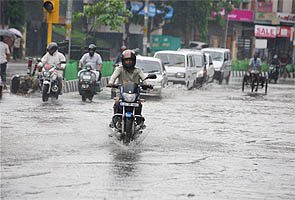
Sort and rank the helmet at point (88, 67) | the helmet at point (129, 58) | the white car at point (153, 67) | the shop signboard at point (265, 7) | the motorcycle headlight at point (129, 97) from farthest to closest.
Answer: the shop signboard at point (265, 7) → the white car at point (153, 67) → the helmet at point (88, 67) → the helmet at point (129, 58) → the motorcycle headlight at point (129, 97)

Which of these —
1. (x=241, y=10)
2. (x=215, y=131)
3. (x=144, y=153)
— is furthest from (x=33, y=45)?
(x=144, y=153)

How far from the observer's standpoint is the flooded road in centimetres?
793

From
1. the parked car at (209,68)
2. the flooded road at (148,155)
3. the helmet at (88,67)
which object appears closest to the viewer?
the flooded road at (148,155)

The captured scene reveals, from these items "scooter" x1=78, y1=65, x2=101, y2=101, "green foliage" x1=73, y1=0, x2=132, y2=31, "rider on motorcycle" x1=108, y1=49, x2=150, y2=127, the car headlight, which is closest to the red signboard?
"green foliage" x1=73, y1=0, x2=132, y2=31

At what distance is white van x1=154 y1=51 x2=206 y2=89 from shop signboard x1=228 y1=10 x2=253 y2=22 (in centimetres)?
4074

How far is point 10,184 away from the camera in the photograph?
7.85 metres

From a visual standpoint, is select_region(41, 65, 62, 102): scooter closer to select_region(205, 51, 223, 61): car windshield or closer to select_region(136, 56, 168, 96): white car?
select_region(136, 56, 168, 96): white car

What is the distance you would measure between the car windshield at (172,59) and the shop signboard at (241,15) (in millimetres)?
42366

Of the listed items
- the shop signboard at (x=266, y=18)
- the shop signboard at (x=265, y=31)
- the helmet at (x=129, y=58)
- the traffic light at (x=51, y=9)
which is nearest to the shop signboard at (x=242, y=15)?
the shop signboard at (x=266, y=18)

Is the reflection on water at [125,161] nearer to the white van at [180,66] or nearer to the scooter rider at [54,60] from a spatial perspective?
the scooter rider at [54,60]

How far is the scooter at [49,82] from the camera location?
1908 cm

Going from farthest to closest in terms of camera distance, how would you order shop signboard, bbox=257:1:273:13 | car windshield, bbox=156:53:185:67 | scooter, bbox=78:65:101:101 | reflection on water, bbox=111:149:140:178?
1. shop signboard, bbox=257:1:273:13
2. car windshield, bbox=156:53:185:67
3. scooter, bbox=78:65:101:101
4. reflection on water, bbox=111:149:140:178

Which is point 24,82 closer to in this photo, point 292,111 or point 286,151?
point 292,111

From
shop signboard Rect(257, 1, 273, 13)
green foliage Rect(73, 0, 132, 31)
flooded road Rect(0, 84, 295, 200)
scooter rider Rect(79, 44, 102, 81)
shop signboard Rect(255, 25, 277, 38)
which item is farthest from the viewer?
shop signboard Rect(257, 1, 273, 13)
